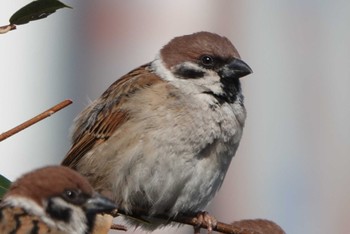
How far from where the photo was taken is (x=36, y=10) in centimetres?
360

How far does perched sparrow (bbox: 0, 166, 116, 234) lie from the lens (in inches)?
144

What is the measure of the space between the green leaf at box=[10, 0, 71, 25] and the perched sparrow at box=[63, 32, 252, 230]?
1.14m

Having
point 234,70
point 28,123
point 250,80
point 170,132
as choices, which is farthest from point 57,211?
point 250,80

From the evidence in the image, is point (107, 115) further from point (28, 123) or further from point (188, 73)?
point (28, 123)

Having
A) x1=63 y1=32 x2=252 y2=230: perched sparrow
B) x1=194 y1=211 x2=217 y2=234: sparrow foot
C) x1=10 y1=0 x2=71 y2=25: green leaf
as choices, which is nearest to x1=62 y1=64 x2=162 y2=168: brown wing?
x1=63 y1=32 x2=252 y2=230: perched sparrow

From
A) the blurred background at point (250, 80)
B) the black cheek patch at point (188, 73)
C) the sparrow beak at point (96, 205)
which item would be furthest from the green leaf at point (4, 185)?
the blurred background at point (250, 80)

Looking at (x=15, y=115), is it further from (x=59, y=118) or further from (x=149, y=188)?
(x=149, y=188)

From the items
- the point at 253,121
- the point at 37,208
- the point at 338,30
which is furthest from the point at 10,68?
the point at 37,208

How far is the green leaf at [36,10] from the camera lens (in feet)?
11.7

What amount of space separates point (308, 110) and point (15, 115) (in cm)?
266

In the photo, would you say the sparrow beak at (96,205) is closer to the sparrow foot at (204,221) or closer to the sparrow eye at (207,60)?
the sparrow foot at (204,221)

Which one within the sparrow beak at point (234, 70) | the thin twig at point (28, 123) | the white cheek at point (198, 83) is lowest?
the white cheek at point (198, 83)

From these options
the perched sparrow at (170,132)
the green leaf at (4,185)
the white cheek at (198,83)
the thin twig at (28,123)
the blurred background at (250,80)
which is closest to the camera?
the thin twig at (28,123)

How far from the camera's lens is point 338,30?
11.4m
